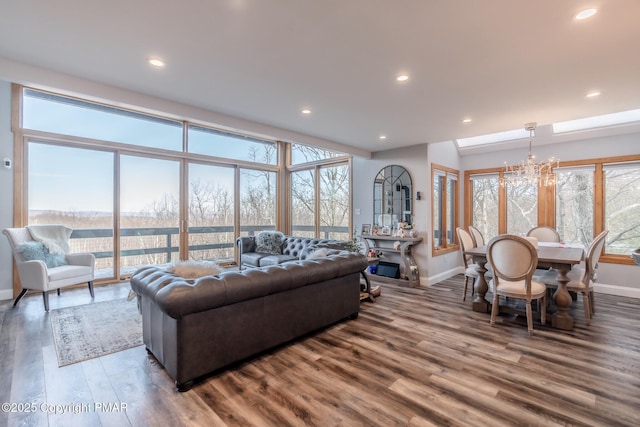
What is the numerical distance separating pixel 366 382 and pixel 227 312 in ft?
3.95

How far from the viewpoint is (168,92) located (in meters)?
3.17

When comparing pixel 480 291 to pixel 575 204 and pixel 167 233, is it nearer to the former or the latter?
pixel 575 204

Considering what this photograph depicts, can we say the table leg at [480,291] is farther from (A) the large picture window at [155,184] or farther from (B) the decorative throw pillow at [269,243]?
(B) the decorative throw pillow at [269,243]

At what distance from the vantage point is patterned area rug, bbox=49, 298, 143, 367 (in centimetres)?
266

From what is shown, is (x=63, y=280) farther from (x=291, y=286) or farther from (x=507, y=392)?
(x=507, y=392)

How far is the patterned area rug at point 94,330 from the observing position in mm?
2658

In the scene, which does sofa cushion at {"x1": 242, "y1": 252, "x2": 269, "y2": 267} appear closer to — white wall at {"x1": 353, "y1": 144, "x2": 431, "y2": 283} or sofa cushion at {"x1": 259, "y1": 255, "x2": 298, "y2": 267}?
sofa cushion at {"x1": 259, "y1": 255, "x2": 298, "y2": 267}

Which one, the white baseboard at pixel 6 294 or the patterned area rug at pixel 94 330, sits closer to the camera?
the patterned area rug at pixel 94 330

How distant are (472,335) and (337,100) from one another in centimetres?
299

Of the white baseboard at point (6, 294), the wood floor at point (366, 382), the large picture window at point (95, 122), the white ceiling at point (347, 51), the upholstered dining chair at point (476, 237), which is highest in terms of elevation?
the large picture window at point (95, 122)

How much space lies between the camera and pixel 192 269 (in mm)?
2596

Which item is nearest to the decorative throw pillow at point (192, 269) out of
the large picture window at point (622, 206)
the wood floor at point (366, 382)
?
the wood floor at point (366, 382)

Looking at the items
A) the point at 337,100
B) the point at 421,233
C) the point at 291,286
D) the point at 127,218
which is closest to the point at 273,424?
the point at 291,286

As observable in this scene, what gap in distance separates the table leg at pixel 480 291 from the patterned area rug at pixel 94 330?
3.96 metres
